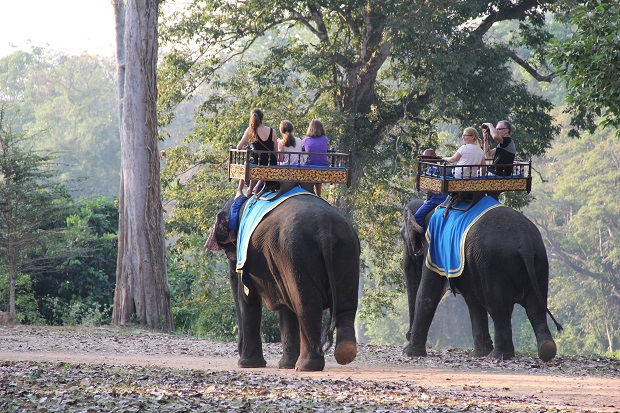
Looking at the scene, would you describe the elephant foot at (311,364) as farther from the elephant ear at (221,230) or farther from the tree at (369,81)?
the tree at (369,81)

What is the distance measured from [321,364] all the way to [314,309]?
1.99 feet

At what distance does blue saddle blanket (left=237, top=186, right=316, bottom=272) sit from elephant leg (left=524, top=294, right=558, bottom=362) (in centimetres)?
307

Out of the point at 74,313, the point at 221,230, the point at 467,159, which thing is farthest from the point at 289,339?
the point at 74,313

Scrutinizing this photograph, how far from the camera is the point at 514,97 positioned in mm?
21125

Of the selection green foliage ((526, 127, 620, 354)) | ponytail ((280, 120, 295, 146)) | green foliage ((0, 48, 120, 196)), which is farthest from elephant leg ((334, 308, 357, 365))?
green foliage ((0, 48, 120, 196))

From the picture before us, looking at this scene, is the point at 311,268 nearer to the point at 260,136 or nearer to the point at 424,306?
the point at 260,136

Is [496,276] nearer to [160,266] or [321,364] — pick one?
[321,364]

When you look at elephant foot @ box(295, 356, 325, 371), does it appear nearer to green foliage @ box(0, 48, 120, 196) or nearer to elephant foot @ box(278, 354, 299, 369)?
elephant foot @ box(278, 354, 299, 369)

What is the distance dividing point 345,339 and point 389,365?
221cm

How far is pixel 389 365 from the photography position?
461 inches

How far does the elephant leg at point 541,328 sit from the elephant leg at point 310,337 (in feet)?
8.76

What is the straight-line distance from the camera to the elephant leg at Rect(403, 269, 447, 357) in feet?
42.7

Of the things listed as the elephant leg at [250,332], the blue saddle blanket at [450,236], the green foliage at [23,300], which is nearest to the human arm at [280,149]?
the elephant leg at [250,332]

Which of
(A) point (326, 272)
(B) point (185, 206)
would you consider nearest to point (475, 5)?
(B) point (185, 206)
